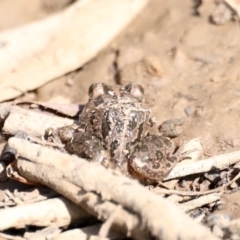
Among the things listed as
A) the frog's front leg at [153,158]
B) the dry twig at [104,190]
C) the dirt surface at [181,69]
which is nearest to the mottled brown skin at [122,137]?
the frog's front leg at [153,158]

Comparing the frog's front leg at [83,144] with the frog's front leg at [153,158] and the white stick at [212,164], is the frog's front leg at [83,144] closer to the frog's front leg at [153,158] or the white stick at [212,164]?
the frog's front leg at [153,158]

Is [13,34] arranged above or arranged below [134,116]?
above

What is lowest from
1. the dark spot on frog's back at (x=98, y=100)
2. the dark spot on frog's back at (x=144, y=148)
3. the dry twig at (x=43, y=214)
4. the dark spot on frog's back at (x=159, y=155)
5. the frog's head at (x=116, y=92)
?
the dry twig at (x=43, y=214)

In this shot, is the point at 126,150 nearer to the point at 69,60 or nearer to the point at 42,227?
the point at 42,227

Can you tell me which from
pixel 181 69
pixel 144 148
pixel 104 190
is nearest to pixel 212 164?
pixel 144 148

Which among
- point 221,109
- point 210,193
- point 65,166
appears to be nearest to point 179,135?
point 221,109

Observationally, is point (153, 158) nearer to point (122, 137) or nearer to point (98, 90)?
point (122, 137)

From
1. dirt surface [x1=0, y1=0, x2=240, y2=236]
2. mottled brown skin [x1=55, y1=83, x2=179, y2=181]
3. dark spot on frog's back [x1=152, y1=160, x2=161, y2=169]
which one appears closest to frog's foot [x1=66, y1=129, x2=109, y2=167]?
mottled brown skin [x1=55, y1=83, x2=179, y2=181]
